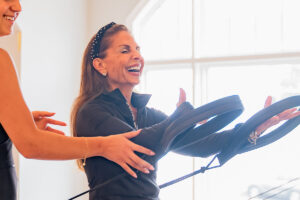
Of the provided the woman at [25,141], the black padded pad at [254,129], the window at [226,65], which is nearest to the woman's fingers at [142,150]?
the woman at [25,141]

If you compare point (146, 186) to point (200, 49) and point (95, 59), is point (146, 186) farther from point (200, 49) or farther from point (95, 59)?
point (200, 49)

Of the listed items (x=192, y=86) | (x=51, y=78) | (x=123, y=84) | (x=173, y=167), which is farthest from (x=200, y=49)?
(x=123, y=84)

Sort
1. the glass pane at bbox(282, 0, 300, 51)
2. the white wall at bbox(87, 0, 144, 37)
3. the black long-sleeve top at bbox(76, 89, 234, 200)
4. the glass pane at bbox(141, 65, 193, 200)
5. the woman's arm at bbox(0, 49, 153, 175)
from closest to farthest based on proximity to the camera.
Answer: the woman's arm at bbox(0, 49, 153, 175)
the black long-sleeve top at bbox(76, 89, 234, 200)
the glass pane at bbox(282, 0, 300, 51)
the glass pane at bbox(141, 65, 193, 200)
the white wall at bbox(87, 0, 144, 37)

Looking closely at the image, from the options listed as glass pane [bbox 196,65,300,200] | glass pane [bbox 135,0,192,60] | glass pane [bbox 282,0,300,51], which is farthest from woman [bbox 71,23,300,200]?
glass pane [bbox 135,0,192,60]

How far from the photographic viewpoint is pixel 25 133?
0.98 metres

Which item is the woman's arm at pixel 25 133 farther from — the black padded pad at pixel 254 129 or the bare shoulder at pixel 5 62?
the black padded pad at pixel 254 129

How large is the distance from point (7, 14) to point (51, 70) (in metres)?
2.21

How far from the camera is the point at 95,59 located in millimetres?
1444

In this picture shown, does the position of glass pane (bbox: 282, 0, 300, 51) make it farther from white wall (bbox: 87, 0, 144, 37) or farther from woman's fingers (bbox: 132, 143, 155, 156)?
woman's fingers (bbox: 132, 143, 155, 156)

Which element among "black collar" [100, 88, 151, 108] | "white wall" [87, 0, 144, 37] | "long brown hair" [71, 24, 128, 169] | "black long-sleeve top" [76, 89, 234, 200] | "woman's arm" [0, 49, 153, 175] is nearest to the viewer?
"woman's arm" [0, 49, 153, 175]

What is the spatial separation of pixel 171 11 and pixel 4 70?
247 cm

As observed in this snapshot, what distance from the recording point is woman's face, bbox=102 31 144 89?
55.9 inches

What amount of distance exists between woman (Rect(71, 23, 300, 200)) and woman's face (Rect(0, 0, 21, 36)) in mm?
334

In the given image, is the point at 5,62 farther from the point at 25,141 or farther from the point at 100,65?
the point at 100,65
